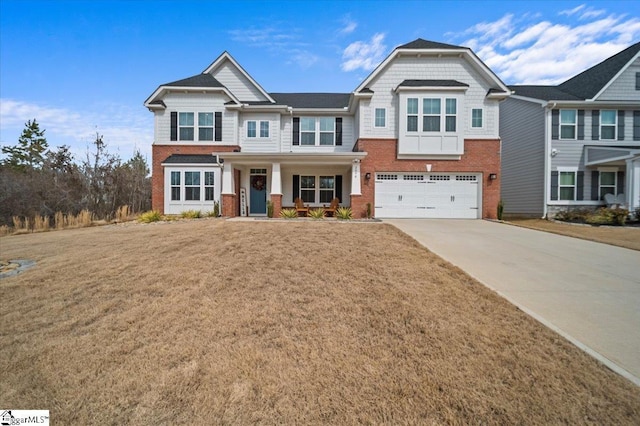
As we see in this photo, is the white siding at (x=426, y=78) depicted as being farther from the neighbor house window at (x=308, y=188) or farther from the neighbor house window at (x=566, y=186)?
the neighbor house window at (x=566, y=186)

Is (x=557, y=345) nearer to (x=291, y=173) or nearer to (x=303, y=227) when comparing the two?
(x=303, y=227)

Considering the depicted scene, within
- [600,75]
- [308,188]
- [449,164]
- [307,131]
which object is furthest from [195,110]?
[600,75]

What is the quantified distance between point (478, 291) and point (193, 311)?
183 inches

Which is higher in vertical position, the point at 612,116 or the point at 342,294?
the point at 612,116

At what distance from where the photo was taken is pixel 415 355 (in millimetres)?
3203

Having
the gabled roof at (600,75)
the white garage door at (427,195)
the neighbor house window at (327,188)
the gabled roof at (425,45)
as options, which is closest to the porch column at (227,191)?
the neighbor house window at (327,188)

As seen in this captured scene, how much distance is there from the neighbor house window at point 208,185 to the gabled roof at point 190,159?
72cm

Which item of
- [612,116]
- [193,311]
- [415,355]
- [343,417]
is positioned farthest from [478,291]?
[612,116]

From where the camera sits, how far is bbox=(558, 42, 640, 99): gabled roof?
1678 cm

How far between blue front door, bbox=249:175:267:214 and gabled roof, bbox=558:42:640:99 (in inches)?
774

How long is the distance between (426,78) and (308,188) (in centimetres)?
899

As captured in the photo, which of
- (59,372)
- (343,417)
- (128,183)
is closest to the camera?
(343,417)

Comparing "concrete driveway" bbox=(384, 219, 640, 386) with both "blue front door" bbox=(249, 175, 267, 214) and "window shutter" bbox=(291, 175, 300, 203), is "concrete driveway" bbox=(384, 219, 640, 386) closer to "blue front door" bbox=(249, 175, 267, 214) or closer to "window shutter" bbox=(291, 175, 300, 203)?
"window shutter" bbox=(291, 175, 300, 203)

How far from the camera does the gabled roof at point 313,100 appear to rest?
18.0 m
